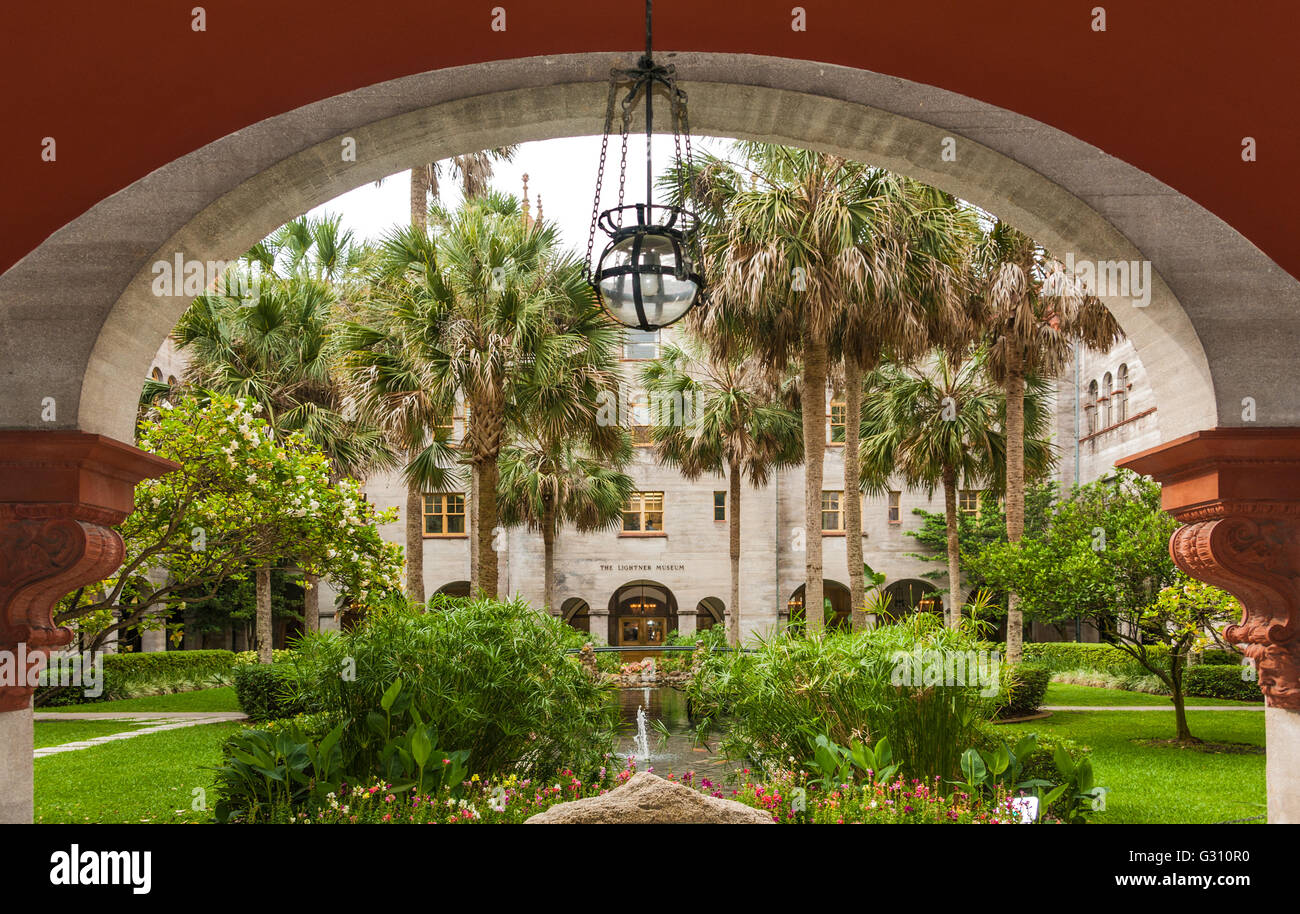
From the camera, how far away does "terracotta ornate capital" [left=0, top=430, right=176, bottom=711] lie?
15.0ft

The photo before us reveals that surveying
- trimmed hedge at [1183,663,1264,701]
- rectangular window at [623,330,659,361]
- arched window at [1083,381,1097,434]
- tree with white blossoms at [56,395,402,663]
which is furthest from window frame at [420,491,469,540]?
trimmed hedge at [1183,663,1264,701]

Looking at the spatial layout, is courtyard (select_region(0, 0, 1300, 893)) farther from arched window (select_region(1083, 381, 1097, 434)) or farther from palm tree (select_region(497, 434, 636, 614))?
arched window (select_region(1083, 381, 1097, 434))

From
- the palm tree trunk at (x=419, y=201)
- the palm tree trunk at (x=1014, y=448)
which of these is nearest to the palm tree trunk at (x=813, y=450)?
the palm tree trunk at (x=1014, y=448)

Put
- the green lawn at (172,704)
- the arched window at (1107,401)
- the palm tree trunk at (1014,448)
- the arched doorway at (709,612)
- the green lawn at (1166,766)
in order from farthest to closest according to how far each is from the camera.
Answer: the arched doorway at (709,612) → the arched window at (1107,401) → the green lawn at (172,704) → the palm tree trunk at (1014,448) → the green lawn at (1166,766)

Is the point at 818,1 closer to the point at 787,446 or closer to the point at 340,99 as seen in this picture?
the point at 340,99

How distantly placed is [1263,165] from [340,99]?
14.7 ft

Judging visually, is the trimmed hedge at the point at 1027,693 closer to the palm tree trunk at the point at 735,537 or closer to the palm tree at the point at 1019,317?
the palm tree at the point at 1019,317

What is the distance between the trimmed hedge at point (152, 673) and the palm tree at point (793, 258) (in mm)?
12154

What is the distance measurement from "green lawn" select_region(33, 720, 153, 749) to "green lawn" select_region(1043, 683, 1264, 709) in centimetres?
1636

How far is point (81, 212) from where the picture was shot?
4844 millimetres

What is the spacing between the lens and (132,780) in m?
11.1

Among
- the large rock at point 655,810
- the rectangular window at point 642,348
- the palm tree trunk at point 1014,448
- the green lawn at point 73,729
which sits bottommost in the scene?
the green lawn at point 73,729

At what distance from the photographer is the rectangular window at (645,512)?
32.4 meters
